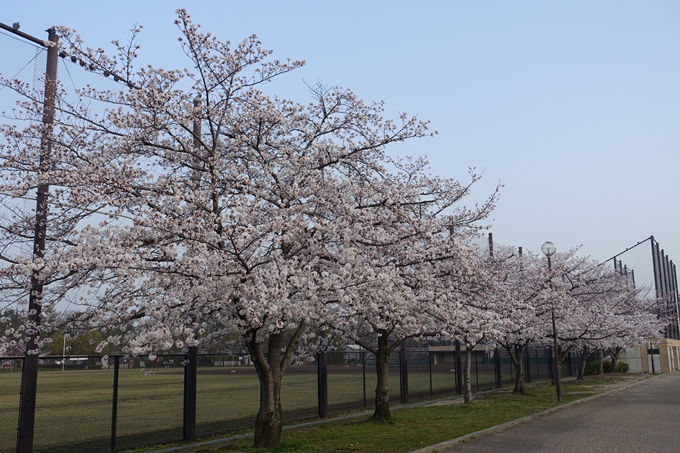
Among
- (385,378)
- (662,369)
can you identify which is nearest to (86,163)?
(385,378)

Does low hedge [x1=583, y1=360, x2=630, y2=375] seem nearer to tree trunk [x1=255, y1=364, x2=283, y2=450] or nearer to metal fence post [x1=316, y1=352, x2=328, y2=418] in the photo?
metal fence post [x1=316, y1=352, x2=328, y2=418]

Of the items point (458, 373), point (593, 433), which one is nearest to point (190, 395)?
point (593, 433)

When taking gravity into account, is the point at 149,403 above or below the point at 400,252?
below

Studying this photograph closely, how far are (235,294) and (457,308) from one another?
6379 mm

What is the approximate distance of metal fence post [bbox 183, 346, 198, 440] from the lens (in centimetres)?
1357

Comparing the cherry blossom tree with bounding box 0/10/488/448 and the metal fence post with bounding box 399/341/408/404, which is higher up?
the cherry blossom tree with bounding box 0/10/488/448

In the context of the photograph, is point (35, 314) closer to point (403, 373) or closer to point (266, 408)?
point (266, 408)

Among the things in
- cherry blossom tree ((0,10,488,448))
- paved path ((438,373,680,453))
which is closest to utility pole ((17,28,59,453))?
cherry blossom tree ((0,10,488,448))

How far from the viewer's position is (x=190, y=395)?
1370 cm

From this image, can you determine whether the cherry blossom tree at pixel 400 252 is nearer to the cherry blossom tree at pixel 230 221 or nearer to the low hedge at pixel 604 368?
the cherry blossom tree at pixel 230 221

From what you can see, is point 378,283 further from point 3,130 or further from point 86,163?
point 3,130

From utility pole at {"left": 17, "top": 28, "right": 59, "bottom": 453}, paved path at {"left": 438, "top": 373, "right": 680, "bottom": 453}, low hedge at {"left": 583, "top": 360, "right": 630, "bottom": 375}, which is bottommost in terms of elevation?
low hedge at {"left": 583, "top": 360, "right": 630, "bottom": 375}

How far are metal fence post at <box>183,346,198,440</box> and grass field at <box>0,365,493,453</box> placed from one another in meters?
0.37

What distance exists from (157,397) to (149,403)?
186cm
